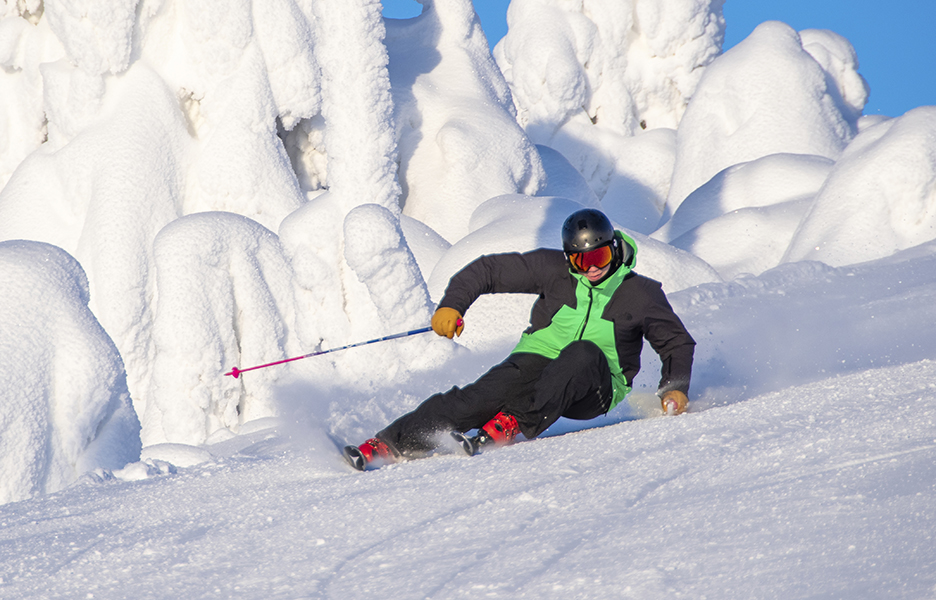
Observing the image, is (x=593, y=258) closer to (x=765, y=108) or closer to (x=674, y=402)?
(x=674, y=402)

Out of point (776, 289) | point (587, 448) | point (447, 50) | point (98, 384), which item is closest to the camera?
point (587, 448)

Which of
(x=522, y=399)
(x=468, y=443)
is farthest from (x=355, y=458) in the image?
(x=522, y=399)

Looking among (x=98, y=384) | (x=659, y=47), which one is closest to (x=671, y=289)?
(x=98, y=384)

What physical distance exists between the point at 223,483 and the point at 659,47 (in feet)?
65.9

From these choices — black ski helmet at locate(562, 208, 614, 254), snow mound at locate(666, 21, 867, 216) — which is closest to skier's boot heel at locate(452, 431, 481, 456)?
black ski helmet at locate(562, 208, 614, 254)

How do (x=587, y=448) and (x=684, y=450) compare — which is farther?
(x=587, y=448)

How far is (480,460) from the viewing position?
3.24m

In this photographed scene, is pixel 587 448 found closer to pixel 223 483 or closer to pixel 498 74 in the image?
pixel 223 483

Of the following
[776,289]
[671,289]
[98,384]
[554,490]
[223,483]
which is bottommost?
[671,289]

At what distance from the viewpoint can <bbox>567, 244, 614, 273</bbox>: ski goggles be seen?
3734mm

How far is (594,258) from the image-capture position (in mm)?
3738

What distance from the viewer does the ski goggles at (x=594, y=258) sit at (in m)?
3.73

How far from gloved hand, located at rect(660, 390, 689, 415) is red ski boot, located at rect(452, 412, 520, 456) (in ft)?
1.97

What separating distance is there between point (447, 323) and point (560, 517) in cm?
124
